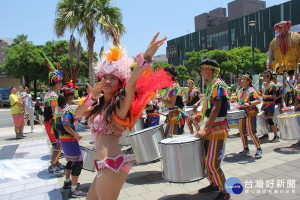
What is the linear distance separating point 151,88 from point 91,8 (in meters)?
8.37

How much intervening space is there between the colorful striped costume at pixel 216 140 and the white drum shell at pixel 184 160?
0.13 metres

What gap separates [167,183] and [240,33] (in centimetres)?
5231

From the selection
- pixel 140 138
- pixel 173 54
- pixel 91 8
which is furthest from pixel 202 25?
pixel 140 138

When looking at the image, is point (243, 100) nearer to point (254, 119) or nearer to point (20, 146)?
point (254, 119)

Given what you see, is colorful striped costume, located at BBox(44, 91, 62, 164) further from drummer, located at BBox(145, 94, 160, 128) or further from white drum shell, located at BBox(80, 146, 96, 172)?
drummer, located at BBox(145, 94, 160, 128)

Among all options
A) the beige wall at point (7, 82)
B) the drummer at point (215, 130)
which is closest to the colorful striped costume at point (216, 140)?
the drummer at point (215, 130)

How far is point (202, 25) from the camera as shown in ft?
254

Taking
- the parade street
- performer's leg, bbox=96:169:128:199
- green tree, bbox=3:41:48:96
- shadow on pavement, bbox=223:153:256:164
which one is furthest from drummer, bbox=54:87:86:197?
green tree, bbox=3:41:48:96

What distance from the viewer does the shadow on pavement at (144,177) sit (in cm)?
439

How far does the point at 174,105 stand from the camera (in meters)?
4.77

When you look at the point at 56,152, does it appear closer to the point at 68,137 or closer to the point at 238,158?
the point at 68,137

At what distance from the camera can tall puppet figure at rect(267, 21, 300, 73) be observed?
546 cm

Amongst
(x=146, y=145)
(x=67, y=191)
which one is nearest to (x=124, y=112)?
(x=146, y=145)

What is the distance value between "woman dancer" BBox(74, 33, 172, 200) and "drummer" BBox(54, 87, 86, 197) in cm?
158
